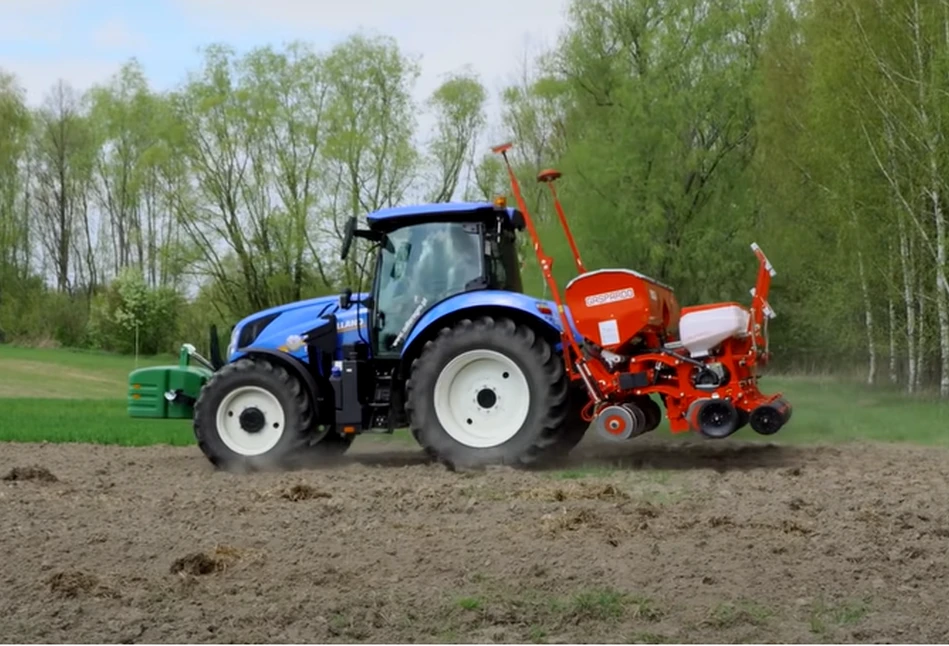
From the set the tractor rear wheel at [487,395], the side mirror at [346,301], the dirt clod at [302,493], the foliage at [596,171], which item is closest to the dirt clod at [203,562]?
the dirt clod at [302,493]

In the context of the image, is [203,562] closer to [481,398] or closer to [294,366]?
[481,398]

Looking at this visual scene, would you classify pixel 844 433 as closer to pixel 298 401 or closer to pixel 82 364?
pixel 298 401

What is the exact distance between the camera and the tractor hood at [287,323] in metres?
10.9

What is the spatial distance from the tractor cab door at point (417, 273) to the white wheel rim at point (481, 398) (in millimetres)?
686

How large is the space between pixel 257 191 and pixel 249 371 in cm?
3422

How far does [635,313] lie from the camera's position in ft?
31.6

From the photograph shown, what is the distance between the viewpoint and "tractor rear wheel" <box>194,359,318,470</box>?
415 inches

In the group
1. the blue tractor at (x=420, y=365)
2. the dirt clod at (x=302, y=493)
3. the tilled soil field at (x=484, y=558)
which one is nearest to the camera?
the tilled soil field at (x=484, y=558)

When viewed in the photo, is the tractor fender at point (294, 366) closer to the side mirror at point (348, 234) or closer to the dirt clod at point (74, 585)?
the side mirror at point (348, 234)

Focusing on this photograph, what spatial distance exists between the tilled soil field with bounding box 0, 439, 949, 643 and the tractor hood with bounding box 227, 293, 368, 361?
72.4 inches

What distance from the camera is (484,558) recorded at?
594cm

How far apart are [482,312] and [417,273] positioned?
A: 788 mm

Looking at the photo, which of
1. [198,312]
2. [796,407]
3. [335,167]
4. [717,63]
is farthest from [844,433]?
[198,312]

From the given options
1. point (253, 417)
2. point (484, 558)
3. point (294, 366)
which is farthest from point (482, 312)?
point (484, 558)
